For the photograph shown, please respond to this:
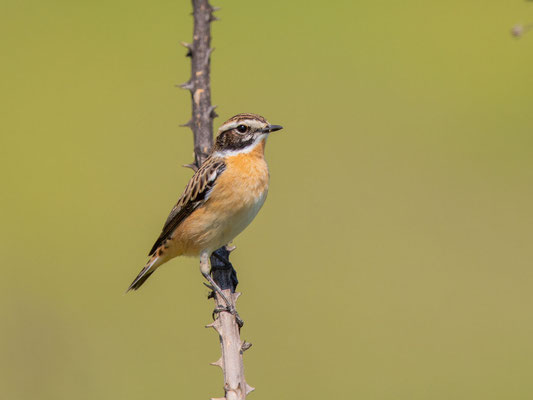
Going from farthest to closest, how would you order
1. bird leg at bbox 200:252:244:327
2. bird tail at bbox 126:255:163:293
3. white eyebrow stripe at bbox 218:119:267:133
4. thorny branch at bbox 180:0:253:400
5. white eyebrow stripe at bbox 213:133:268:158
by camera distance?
1. bird tail at bbox 126:255:163:293
2. thorny branch at bbox 180:0:253:400
3. white eyebrow stripe at bbox 213:133:268:158
4. white eyebrow stripe at bbox 218:119:267:133
5. bird leg at bbox 200:252:244:327

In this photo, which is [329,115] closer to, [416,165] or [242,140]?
[416,165]

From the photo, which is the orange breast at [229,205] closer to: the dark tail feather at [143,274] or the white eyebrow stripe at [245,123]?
the white eyebrow stripe at [245,123]

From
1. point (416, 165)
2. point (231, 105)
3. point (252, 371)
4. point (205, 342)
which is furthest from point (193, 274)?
point (416, 165)

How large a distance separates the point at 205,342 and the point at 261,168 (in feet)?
11.6

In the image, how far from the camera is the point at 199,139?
206 inches

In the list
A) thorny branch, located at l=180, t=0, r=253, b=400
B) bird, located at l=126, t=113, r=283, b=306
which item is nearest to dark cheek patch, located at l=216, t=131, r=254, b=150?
bird, located at l=126, t=113, r=283, b=306

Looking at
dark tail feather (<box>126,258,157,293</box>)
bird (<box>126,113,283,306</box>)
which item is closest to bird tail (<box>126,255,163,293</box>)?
dark tail feather (<box>126,258,157,293</box>)

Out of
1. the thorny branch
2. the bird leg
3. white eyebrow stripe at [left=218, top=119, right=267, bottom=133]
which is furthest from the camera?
the thorny branch

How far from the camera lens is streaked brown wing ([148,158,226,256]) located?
4.80 m

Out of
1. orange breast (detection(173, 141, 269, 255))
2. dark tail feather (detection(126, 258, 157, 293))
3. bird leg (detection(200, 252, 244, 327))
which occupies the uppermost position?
orange breast (detection(173, 141, 269, 255))

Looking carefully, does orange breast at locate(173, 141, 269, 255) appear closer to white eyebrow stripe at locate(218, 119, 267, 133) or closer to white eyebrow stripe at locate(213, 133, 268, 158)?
white eyebrow stripe at locate(213, 133, 268, 158)

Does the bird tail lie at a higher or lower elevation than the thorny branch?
lower

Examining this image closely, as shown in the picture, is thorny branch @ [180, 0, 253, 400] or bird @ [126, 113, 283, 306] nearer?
bird @ [126, 113, 283, 306]

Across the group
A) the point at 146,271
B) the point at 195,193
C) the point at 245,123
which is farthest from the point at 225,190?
the point at 146,271
